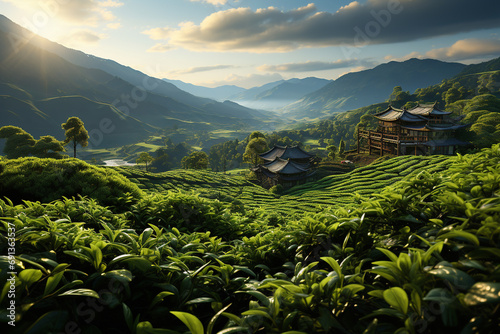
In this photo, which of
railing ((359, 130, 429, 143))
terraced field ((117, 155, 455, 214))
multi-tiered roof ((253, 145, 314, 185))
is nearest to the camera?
terraced field ((117, 155, 455, 214))

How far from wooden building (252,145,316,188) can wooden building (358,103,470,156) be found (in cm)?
1235

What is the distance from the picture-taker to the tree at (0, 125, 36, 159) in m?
35.4

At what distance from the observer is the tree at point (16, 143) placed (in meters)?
35.4

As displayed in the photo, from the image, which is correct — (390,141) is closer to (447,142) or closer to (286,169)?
(447,142)

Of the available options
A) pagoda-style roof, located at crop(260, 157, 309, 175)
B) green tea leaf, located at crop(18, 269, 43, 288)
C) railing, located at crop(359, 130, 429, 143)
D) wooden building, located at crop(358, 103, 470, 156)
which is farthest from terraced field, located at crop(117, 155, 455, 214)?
green tea leaf, located at crop(18, 269, 43, 288)

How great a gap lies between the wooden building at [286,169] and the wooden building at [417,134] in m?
12.4

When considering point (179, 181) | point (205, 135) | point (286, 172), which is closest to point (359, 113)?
point (205, 135)

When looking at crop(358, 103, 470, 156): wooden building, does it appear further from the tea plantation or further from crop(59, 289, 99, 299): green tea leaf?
crop(59, 289, 99, 299): green tea leaf

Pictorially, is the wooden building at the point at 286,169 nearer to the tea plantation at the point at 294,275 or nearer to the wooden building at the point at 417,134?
the wooden building at the point at 417,134

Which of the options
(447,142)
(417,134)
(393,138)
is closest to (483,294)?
(447,142)

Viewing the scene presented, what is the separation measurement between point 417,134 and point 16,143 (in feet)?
195

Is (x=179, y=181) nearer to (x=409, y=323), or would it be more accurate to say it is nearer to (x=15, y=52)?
(x=409, y=323)

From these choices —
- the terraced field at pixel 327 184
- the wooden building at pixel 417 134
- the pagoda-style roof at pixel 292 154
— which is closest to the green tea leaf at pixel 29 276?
the terraced field at pixel 327 184

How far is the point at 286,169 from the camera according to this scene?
41.9m
